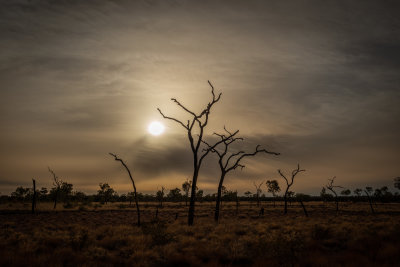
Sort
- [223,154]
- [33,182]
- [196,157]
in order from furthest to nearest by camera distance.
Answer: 1. [33,182]
2. [223,154]
3. [196,157]

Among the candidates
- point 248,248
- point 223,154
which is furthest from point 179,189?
point 248,248

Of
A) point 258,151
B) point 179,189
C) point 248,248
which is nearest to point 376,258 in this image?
point 248,248

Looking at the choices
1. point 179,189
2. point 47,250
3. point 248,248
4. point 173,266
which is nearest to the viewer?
point 173,266

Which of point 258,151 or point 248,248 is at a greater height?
point 258,151

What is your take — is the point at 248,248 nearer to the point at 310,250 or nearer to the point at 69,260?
the point at 310,250

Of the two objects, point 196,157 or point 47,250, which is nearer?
point 47,250

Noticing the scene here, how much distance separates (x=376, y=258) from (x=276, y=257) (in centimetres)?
397

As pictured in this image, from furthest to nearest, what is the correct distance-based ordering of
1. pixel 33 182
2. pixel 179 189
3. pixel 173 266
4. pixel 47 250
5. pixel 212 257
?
pixel 179 189, pixel 33 182, pixel 47 250, pixel 212 257, pixel 173 266

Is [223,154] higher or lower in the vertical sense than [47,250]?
higher

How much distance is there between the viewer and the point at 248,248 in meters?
13.0

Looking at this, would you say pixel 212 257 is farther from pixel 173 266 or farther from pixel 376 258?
pixel 376 258

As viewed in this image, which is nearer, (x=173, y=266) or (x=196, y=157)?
(x=173, y=266)

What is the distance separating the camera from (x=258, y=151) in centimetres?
2928

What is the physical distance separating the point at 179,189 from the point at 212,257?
382ft
